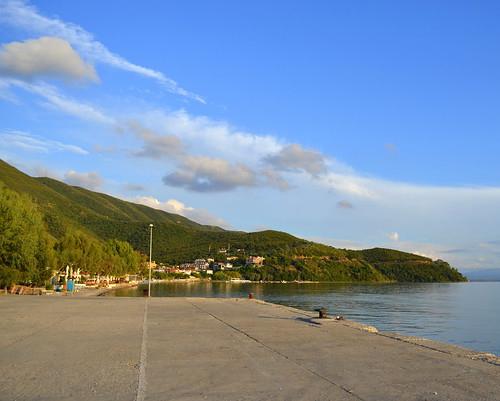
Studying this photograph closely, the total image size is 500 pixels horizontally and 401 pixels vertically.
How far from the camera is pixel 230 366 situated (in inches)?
487

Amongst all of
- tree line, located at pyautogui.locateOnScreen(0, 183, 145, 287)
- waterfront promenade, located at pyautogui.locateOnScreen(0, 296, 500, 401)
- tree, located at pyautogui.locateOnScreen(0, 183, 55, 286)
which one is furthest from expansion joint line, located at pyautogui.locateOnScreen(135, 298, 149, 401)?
tree line, located at pyautogui.locateOnScreen(0, 183, 145, 287)

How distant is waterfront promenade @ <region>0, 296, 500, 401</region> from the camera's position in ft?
31.6

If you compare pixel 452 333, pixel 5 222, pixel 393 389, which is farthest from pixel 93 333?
pixel 5 222

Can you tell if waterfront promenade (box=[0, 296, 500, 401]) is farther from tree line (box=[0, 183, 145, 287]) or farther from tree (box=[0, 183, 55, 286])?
tree line (box=[0, 183, 145, 287])

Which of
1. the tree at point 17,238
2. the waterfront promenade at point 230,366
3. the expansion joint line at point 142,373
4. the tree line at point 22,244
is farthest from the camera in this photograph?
the tree line at point 22,244

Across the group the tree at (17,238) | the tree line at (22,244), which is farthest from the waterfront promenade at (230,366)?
the tree line at (22,244)

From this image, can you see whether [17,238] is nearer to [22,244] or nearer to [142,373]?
[22,244]

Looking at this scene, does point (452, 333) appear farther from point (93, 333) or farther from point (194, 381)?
point (194, 381)

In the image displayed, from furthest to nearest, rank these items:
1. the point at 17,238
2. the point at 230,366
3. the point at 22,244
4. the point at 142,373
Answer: the point at 22,244
the point at 17,238
the point at 230,366
the point at 142,373

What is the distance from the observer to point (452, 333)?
3744cm

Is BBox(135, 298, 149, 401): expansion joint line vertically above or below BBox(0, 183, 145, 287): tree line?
below

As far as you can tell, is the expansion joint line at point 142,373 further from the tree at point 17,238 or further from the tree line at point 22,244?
the tree line at point 22,244

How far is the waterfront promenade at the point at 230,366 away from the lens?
9.64 m

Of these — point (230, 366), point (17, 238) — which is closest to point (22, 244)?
point (17, 238)
